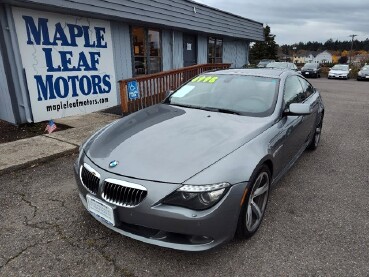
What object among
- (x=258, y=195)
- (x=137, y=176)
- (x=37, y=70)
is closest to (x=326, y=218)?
(x=258, y=195)

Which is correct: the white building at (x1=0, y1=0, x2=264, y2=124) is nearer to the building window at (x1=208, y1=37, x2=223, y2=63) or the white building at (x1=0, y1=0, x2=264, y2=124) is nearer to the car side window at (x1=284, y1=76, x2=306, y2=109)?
the building window at (x1=208, y1=37, x2=223, y2=63)

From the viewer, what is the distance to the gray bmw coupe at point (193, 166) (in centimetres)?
208

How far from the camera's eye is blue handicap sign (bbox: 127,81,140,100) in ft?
22.2

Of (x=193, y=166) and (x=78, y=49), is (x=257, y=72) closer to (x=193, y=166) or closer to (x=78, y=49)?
(x=193, y=166)

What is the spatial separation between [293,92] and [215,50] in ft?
35.2

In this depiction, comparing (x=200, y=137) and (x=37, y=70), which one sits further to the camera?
(x=37, y=70)

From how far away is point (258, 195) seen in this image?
267 centimetres

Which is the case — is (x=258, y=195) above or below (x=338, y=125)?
above

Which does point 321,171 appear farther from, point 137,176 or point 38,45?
point 38,45

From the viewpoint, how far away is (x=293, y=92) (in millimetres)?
3826

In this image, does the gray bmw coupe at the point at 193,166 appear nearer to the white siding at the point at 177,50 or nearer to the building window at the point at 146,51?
the building window at the point at 146,51

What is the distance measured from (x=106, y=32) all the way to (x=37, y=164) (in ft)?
15.4

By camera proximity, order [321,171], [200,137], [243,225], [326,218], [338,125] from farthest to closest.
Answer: [338,125], [321,171], [326,218], [200,137], [243,225]

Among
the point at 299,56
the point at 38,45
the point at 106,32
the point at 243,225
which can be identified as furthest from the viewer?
the point at 299,56
